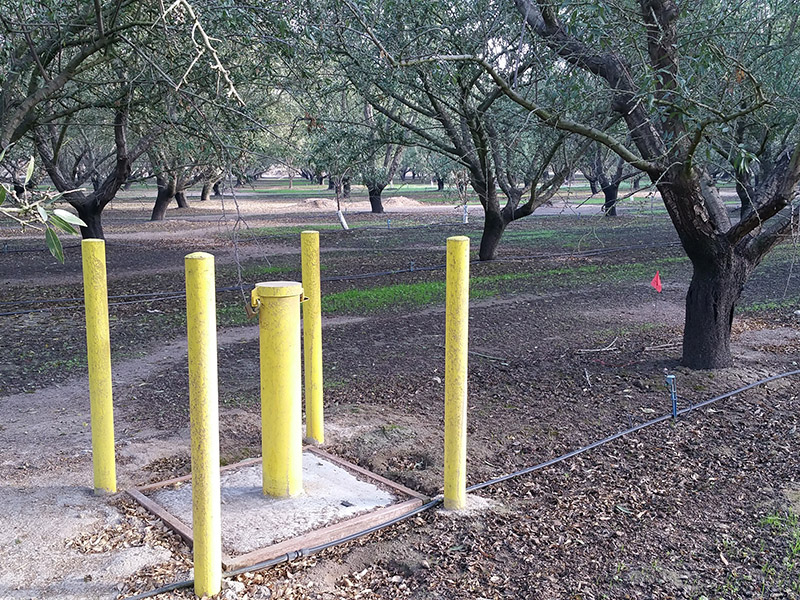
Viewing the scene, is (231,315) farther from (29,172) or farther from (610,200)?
(29,172)

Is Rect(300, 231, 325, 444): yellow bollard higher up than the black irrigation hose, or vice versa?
Rect(300, 231, 325, 444): yellow bollard

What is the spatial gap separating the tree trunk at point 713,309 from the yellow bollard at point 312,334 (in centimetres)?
366

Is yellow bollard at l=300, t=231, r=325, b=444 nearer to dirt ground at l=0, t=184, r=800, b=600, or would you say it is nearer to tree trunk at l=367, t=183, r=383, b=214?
dirt ground at l=0, t=184, r=800, b=600

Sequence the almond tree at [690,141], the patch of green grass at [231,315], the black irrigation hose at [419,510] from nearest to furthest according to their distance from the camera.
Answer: the black irrigation hose at [419,510] → the almond tree at [690,141] → the patch of green grass at [231,315]

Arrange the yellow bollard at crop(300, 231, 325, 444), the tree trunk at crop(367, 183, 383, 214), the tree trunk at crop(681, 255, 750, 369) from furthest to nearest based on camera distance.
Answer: the tree trunk at crop(367, 183, 383, 214) → the tree trunk at crop(681, 255, 750, 369) → the yellow bollard at crop(300, 231, 325, 444)

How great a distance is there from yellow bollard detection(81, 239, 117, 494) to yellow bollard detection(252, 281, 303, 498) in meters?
0.80

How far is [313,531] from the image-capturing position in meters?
3.89

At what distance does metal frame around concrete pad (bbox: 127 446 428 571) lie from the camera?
364 cm

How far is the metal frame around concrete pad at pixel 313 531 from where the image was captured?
3639 millimetres

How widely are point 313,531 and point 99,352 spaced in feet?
4.84

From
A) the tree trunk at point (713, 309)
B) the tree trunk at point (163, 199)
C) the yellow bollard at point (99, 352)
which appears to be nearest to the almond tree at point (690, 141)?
the tree trunk at point (713, 309)

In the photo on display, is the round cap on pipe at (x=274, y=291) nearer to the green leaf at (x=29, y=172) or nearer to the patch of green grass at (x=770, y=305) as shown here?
the green leaf at (x=29, y=172)

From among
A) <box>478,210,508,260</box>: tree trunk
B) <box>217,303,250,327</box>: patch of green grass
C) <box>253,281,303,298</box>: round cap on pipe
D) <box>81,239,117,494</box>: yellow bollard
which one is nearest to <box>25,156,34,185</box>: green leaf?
<box>81,239,117,494</box>: yellow bollard

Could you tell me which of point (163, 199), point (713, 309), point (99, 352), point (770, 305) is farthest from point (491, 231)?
point (163, 199)
